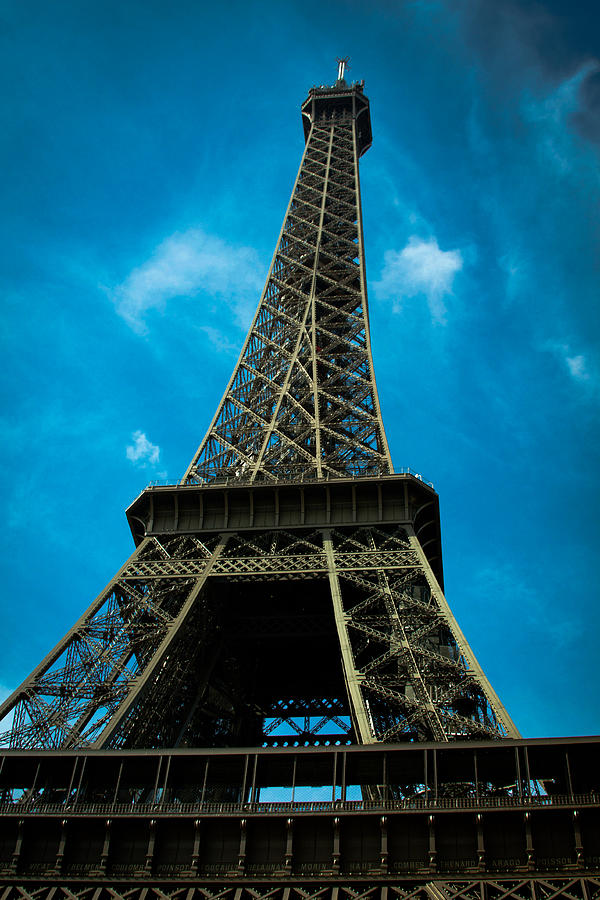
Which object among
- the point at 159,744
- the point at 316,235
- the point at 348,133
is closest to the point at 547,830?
the point at 159,744

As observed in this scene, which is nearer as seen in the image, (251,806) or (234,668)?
(251,806)

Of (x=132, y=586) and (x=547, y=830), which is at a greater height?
(x=132, y=586)

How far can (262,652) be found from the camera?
4472 cm

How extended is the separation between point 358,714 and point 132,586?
12859 millimetres

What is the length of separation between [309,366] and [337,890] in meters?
33.5

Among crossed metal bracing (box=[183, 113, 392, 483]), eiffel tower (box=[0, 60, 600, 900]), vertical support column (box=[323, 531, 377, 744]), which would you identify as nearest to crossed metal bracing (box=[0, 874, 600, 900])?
eiffel tower (box=[0, 60, 600, 900])

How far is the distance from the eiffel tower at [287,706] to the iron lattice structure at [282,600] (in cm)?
12

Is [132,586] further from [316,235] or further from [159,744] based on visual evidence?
[316,235]

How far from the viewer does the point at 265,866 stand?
2492cm

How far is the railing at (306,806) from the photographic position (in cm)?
2464

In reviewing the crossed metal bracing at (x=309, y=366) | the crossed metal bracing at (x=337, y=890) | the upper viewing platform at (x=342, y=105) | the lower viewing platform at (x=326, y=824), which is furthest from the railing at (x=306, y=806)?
the upper viewing platform at (x=342, y=105)

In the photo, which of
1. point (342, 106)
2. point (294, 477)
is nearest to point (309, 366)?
point (294, 477)

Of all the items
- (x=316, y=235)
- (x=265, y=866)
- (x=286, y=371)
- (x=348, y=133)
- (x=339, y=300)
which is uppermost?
(x=348, y=133)

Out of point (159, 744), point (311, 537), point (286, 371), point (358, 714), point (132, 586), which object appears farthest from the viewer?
point (286, 371)
